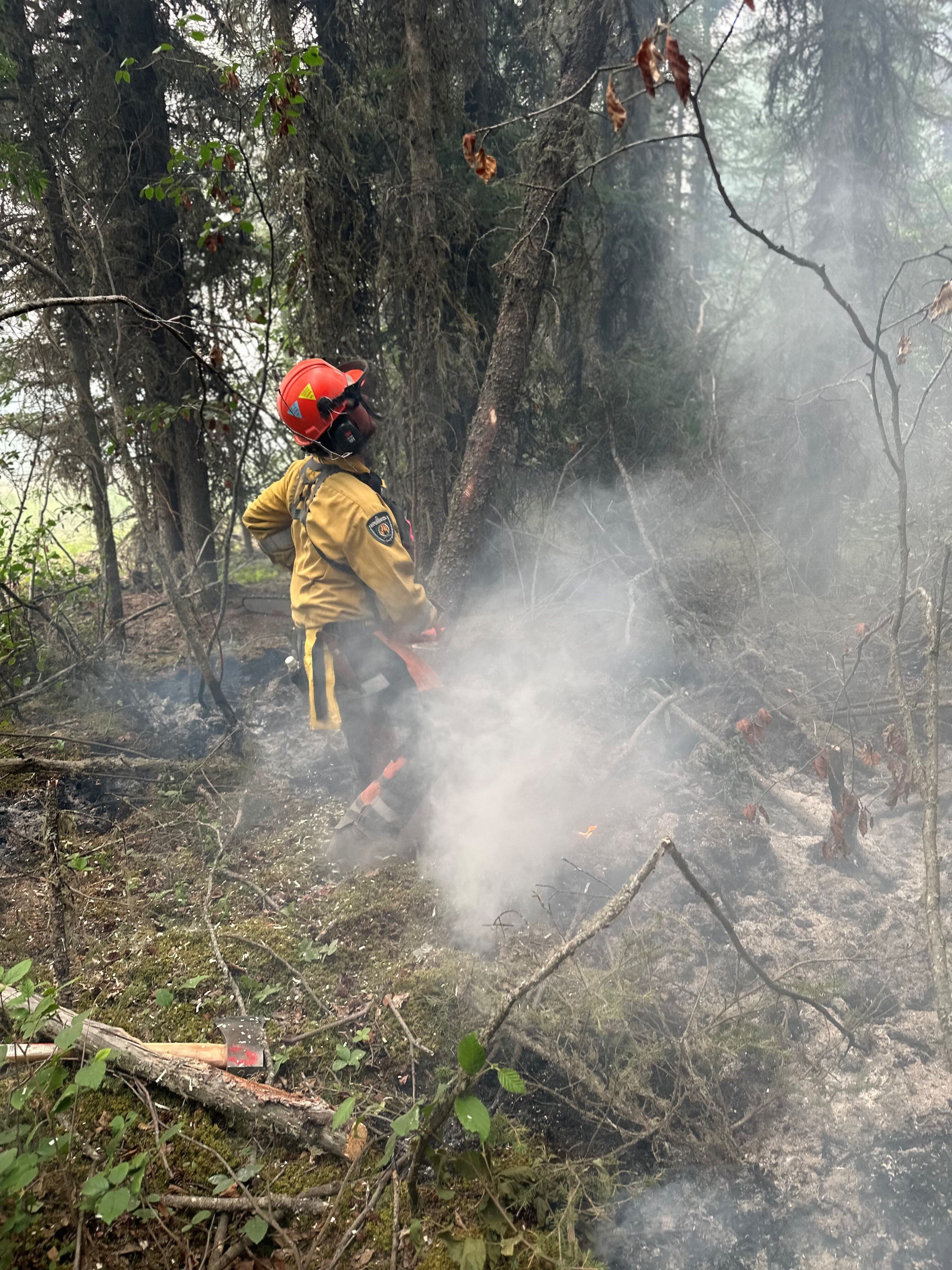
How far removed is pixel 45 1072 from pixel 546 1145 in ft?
5.13

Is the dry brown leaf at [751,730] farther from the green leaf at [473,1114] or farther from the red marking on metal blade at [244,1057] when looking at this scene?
the red marking on metal blade at [244,1057]

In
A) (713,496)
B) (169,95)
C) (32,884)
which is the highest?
(169,95)

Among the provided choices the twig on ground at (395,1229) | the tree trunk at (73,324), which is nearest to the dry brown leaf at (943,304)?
the twig on ground at (395,1229)

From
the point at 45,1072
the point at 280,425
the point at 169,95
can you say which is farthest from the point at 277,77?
the point at 45,1072

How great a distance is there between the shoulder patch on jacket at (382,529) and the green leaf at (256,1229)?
2741mm

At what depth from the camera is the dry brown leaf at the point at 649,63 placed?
2.00 metres

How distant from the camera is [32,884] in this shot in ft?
11.6

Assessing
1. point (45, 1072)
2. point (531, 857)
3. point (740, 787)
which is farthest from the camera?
point (740, 787)

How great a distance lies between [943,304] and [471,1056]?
9.41 feet

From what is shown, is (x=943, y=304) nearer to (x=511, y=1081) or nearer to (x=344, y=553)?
(x=344, y=553)

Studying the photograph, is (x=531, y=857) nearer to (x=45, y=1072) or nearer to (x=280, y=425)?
(x=45, y=1072)

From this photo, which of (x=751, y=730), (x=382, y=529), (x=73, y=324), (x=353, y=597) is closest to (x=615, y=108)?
(x=382, y=529)

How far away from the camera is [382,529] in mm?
3809

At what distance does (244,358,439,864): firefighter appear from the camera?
12.5ft
